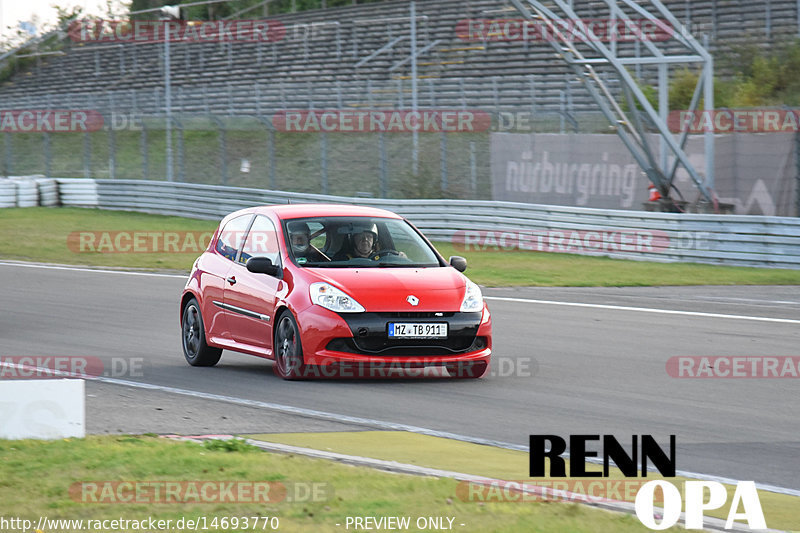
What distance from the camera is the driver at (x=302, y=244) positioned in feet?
35.5

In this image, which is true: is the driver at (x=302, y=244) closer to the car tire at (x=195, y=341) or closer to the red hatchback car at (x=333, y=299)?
the red hatchback car at (x=333, y=299)

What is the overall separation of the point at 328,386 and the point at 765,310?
7.78 m

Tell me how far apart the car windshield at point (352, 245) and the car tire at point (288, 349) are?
584 mm

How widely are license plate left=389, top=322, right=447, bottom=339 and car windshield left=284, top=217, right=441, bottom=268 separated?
898mm

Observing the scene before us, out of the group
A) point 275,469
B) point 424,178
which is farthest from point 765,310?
point 424,178

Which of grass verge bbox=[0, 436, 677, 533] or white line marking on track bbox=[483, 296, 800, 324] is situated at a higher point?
grass verge bbox=[0, 436, 677, 533]

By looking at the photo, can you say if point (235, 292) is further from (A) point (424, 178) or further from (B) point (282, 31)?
(B) point (282, 31)

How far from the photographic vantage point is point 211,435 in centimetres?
803

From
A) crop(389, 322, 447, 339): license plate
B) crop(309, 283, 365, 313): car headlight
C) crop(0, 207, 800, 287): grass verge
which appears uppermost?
crop(309, 283, 365, 313): car headlight

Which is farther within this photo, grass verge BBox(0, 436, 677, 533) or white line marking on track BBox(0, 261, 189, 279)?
white line marking on track BBox(0, 261, 189, 279)

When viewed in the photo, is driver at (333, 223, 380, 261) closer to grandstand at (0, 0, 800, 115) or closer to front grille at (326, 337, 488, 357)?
front grille at (326, 337, 488, 357)

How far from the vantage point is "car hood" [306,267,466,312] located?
10086 millimetres

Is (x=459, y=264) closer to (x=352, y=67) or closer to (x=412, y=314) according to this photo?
(x=412, y=314)

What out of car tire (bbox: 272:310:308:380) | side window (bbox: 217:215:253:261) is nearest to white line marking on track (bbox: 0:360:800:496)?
car tire (bbox: 272:310:308:380)
